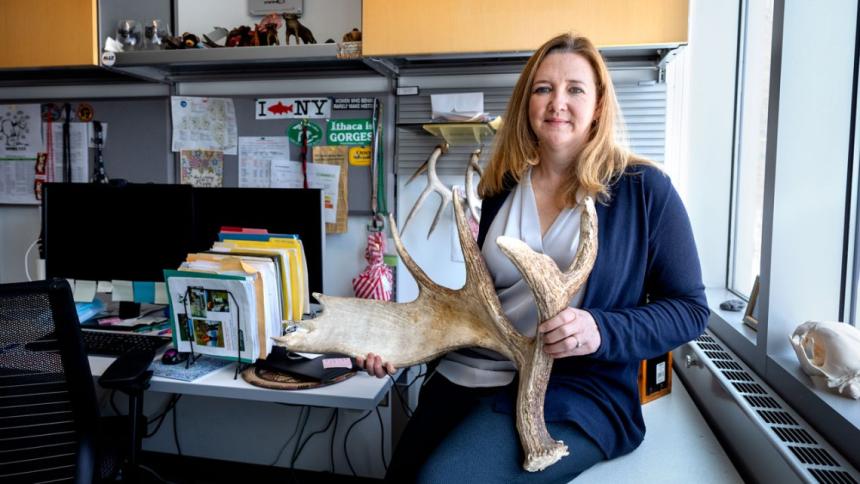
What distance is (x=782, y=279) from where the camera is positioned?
1.37m

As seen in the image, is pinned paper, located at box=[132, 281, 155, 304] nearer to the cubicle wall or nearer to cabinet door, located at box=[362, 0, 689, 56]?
the cubicle wall

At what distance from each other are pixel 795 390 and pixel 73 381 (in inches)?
64.9

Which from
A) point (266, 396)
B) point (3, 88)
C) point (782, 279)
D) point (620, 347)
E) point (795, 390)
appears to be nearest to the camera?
point (620, 347)

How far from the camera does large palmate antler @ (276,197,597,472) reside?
108cm

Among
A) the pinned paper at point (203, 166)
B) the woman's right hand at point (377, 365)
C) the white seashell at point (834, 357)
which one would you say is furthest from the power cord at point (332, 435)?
the white seashell at point (834, 357)

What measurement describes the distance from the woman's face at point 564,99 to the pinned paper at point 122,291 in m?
1.59

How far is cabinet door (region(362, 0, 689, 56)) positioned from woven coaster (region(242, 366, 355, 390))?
44.7 inches

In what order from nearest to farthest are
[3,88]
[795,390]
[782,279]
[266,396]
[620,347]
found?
[620,347] < [795,390] < [782,279] < [266,396] < [3,88]

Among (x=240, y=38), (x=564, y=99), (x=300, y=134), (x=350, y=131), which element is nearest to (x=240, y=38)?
(x=240, y=38)

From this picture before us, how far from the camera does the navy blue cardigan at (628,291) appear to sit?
120 cm

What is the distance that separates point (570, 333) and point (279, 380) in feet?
2.81

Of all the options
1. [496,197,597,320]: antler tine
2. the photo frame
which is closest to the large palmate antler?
[496,197,597,320]: antler tine

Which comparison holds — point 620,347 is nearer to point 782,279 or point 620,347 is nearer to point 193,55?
point 782,279

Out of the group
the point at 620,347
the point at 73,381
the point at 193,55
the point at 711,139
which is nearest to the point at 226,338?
the point at 73,381
